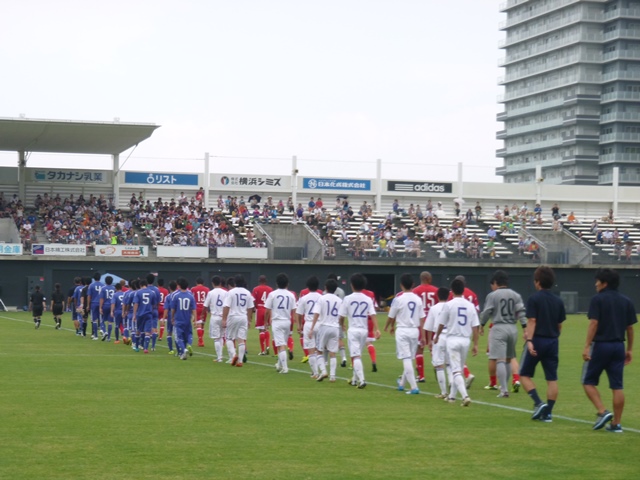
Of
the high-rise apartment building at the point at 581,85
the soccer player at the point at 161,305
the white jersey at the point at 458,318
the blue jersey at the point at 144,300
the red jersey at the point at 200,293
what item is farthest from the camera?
the high-rise apartment building at the point at 581,85

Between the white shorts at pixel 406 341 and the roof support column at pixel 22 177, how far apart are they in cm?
4840

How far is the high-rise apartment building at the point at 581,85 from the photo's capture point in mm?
127188

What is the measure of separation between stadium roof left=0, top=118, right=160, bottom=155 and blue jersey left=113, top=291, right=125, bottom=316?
26.0 meters

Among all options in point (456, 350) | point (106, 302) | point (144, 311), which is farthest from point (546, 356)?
point (106, 302)

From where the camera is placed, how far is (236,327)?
22672mm

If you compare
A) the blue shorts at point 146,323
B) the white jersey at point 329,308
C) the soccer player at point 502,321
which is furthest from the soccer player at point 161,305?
the soccer player at point 502,321

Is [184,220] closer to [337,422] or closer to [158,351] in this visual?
[158,351]

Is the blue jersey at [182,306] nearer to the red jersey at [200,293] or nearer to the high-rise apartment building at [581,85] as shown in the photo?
the red jersey at [200,293]

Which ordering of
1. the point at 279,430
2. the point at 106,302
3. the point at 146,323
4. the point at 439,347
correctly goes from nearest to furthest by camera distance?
the point at 279,430
the point at 439,347
the point at 146,323
the point at 106,302

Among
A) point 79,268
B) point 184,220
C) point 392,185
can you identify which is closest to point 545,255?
point 392,185

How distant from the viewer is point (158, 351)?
28172 mm

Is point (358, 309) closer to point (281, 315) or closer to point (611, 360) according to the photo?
point (281, 315)

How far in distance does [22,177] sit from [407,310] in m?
49.0

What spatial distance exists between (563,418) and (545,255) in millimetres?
48493
